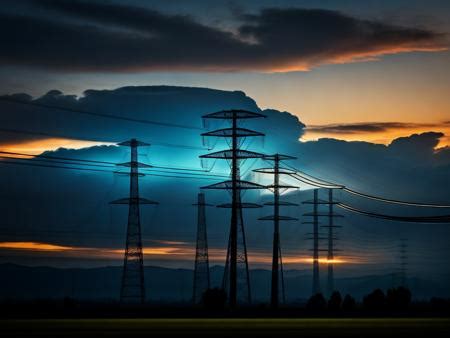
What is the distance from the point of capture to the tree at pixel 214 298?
123m

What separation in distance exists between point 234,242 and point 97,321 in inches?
1003

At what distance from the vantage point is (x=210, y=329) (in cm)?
7481

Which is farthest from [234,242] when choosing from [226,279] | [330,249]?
[330,249]

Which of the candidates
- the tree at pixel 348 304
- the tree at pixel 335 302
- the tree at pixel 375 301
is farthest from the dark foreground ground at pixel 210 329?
the tree at pixel 375 301

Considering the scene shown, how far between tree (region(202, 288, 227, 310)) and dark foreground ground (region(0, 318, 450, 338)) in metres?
35.3

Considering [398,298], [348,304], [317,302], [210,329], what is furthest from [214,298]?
[210,329]

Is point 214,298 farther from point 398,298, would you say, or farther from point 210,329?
point 210,329

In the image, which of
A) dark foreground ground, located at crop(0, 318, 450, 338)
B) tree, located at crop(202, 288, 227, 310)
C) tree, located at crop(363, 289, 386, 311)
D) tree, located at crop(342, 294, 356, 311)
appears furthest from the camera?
tree, located at crop(363, 289, 386, 311)

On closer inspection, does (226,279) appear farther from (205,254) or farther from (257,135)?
(257,135)

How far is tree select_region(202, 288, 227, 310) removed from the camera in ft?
403

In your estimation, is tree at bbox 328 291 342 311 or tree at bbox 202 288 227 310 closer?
tree at bbox 202 288 227 310

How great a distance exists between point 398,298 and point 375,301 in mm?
4071

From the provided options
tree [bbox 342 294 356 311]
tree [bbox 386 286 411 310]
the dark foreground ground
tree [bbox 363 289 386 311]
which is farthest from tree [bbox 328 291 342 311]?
the dark foreground ground

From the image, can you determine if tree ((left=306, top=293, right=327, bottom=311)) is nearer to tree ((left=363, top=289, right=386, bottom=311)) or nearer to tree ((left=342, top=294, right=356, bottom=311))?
tree ((left=342, top=294, right=356, bottom=311))
